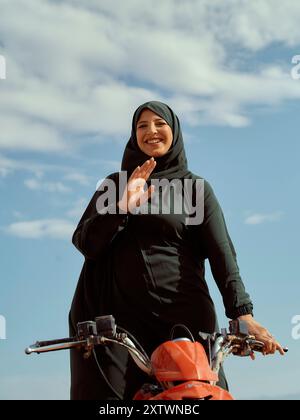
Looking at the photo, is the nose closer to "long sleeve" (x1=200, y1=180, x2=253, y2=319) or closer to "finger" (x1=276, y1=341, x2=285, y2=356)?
"long sleeve" (x1=200, y1=180, x2=253, y2=319)

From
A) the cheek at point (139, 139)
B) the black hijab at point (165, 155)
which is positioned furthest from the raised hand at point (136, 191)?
the cheek at point (139, 139)

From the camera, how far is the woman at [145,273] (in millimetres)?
3980

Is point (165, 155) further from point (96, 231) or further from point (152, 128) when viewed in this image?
point (96, 231)

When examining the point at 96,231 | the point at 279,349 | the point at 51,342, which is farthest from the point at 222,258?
the point at 51,342

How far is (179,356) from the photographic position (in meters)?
2.91

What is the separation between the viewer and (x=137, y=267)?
4.12 meters

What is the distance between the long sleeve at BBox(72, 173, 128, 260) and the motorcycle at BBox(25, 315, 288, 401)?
808 millimetres

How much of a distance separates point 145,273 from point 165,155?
2.74 feet

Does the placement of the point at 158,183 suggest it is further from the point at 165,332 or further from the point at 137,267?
the point at 165,332

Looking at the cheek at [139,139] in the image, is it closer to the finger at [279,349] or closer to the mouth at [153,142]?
the mouth at [153,142]
